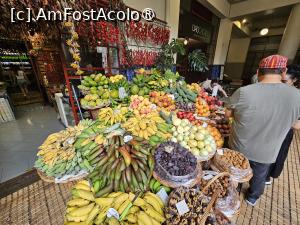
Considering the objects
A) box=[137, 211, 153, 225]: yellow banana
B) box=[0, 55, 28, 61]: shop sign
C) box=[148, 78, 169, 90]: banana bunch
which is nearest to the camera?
box=[137, 211, 153, 225]: yellow banana

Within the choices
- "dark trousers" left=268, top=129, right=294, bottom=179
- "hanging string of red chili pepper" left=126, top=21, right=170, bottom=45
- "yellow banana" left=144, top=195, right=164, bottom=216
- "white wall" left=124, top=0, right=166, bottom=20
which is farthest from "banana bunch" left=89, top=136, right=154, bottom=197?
"white wall" left=124, top=0, right=166, bottom=20

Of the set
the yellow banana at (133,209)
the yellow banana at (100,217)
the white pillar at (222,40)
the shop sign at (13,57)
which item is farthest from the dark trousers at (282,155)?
the shop sign at (13,57)

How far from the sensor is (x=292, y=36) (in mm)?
6023

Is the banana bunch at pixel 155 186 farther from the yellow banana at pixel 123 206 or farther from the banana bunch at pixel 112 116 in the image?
the banana bunch at pixel 112 116

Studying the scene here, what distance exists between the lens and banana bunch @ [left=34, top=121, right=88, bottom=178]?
152 cm

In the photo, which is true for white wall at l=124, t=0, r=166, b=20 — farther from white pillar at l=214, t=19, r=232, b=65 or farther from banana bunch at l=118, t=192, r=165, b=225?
white pillar at l=214, t=19, r=232, b=65

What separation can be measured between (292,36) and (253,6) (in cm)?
221

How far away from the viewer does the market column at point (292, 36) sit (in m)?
5.89

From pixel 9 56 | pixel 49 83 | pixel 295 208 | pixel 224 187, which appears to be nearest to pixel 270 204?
pixel 295 208

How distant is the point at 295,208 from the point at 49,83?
334 inches

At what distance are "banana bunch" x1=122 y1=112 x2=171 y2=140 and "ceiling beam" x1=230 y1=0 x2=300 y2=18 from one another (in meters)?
8.14

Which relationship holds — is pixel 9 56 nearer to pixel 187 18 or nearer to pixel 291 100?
pixel 187 18

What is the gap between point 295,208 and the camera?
2014 millimetres

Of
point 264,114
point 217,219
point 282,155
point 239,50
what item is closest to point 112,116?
point 217,219
